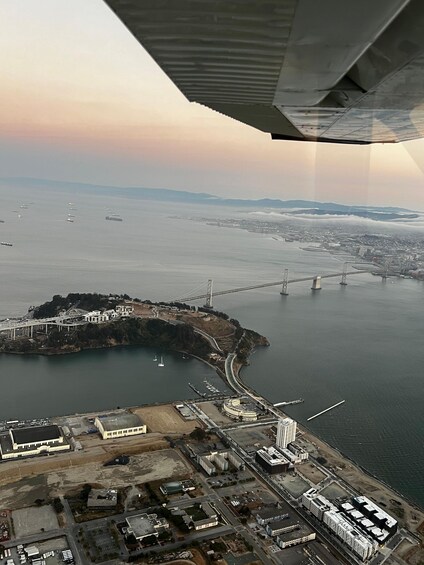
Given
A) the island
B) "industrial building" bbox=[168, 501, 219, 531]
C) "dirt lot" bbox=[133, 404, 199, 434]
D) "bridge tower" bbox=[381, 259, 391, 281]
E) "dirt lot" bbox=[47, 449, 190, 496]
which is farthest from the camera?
"bridge tower" bbox=[381, 259, 391, 281]

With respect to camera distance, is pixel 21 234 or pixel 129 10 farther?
pixel 21 234

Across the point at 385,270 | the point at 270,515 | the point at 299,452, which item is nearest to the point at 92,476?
the point at 270,515

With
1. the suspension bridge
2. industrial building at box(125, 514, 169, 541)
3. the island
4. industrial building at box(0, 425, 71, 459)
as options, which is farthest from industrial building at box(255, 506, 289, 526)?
the suspension bridge

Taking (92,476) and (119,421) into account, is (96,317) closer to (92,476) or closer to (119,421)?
(119,421)

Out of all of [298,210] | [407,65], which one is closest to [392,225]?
[298,210]

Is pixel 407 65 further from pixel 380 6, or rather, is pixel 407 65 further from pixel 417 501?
pixel 417 501

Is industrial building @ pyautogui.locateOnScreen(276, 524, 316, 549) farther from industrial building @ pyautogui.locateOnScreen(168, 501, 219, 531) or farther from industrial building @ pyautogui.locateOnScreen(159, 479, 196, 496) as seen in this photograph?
industrial building @ pyautogui.locateOnScreen(159, 479, 196, 496)
